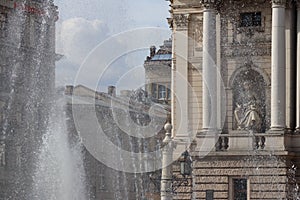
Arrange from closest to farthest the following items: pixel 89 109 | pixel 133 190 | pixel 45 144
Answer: pixel 45 144
pixel 133 190
pixel 89 109

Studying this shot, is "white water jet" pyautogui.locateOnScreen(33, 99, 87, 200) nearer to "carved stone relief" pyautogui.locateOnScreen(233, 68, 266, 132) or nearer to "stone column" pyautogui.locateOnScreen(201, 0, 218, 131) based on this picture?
"stone column" pyautogui.locateOnScreen(201, 0, 218, 131)

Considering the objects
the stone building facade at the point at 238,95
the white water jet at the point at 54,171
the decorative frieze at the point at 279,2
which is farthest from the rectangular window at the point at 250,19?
the white water jet at the point at 54,171

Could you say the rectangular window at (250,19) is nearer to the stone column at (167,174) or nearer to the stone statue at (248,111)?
the stone statue at (248,111)

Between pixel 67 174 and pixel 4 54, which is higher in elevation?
pixel 4 54

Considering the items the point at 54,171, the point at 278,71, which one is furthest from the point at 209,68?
the point at 54,171

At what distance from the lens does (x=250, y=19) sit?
46.2 metres

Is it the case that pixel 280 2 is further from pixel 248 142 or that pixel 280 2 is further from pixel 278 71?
pixel 248 142

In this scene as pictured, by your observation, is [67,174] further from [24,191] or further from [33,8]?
[33,8]

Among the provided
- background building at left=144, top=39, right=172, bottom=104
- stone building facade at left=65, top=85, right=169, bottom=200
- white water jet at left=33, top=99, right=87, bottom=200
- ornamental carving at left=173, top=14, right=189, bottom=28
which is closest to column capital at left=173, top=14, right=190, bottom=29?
ornamental carving at left=173, top=14, right=189, bottom=28

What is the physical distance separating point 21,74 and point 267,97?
27342 millimetres

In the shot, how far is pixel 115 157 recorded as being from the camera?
7925cm

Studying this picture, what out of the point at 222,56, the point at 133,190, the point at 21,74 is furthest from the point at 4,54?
the point at 222,56

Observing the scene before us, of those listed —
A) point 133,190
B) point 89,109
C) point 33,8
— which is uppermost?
point 33,8

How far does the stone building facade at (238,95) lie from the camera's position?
4447 cm
